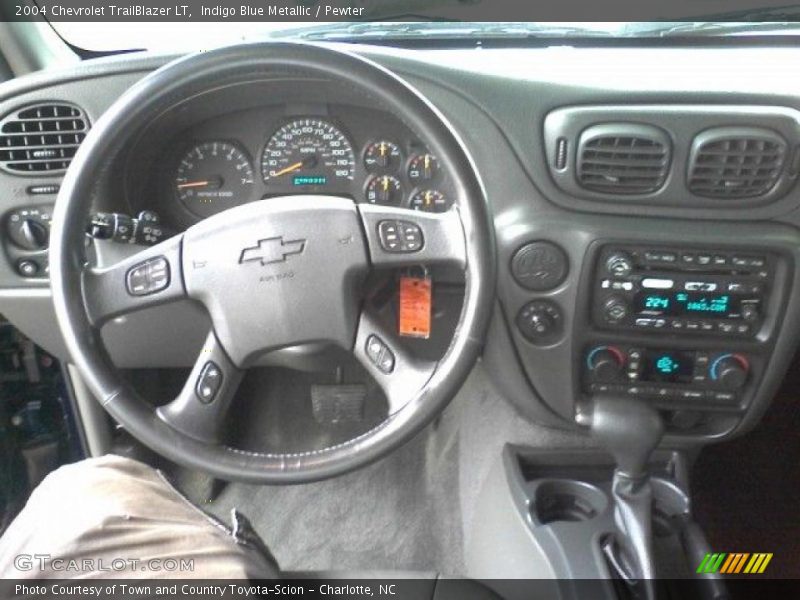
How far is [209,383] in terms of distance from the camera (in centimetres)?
128

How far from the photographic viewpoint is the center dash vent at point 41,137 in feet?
5.00

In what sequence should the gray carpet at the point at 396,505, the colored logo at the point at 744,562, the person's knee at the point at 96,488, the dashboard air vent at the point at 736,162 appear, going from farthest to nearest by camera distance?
the gray carpet at the point at 396,505, the colored logo at the point at 744,562, the dashboard air vent at the point at 736,162, the person's knee at the point at 96,488

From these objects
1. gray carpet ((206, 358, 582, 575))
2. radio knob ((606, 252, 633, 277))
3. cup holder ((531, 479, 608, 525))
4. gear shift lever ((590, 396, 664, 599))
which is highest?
radio knob ((606, 252, 633, 277))

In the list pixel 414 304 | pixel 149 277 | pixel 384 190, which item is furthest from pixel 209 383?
pixel 384 190

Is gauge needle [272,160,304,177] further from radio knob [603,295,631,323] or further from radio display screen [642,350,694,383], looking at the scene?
radio display screen [642,350,694,383]

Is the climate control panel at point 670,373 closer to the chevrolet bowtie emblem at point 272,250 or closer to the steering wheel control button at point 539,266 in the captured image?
the steering wheel control button at point 539,266

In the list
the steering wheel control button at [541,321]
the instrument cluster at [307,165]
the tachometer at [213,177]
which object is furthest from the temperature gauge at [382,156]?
the steering wheel control button at [541,321]

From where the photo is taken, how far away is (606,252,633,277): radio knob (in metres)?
1.44

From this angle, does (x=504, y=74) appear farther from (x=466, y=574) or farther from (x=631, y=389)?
(x=466, y=574)

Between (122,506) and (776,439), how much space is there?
1.39 m

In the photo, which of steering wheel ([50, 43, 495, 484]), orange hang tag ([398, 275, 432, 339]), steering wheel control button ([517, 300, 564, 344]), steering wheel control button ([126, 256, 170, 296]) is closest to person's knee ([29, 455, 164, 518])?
steering wheel ([50, 43, 495, 484])

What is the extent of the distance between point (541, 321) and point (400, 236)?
40 cm

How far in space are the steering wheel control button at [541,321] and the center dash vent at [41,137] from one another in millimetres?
820

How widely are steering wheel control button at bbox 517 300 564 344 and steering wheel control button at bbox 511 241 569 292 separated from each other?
3 centimetres
